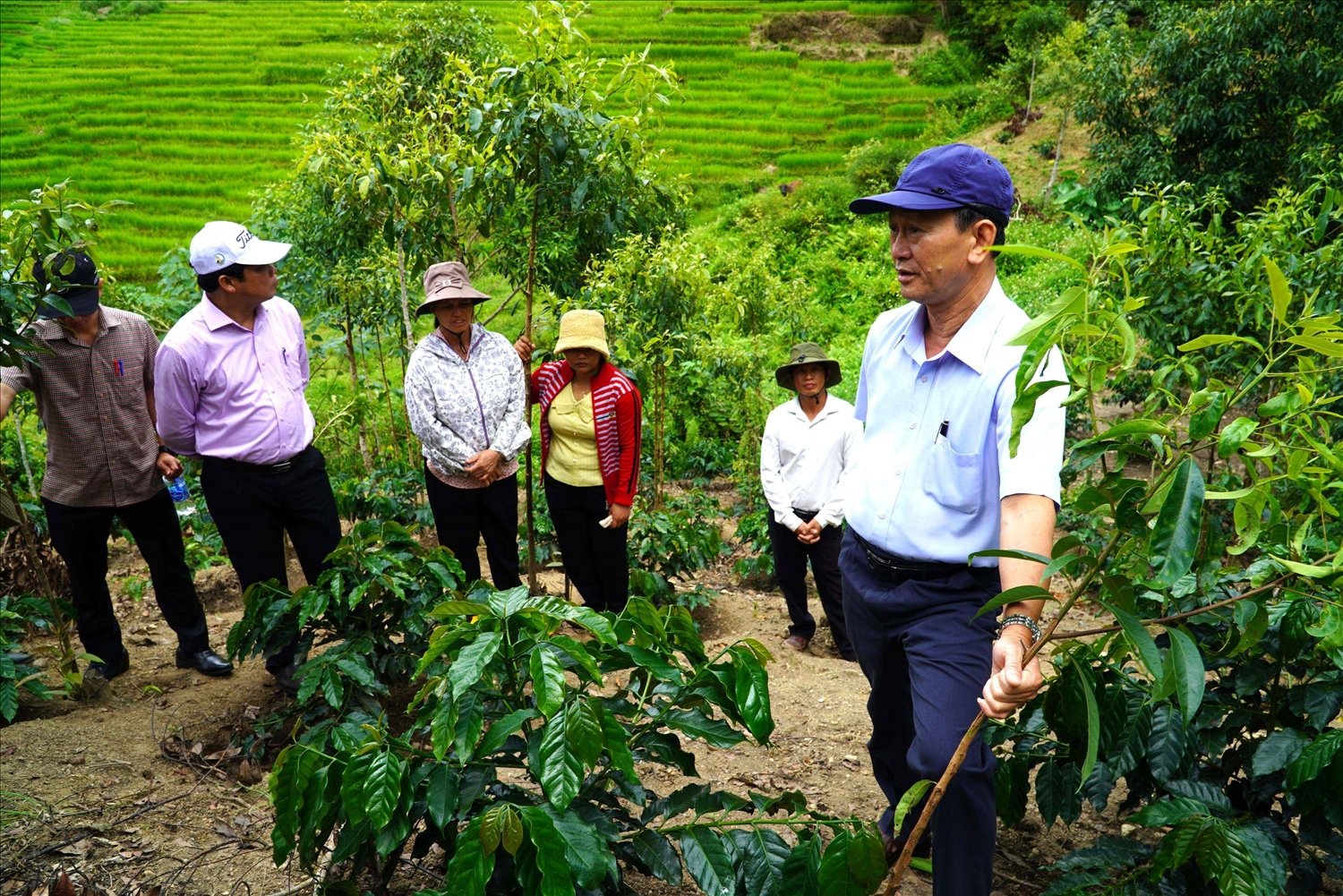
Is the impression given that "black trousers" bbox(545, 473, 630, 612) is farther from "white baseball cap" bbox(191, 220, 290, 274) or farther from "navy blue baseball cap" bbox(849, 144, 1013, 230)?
"navy blue baseball cap" bbox(849, 144, 1013, 230)

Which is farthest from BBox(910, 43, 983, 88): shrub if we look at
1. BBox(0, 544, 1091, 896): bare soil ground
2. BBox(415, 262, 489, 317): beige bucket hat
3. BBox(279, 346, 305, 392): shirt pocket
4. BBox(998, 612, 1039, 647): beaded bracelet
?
BBox(998, 612, 1039, 647): beaded bracelet

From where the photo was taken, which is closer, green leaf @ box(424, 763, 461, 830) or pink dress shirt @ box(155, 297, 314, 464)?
green leaf @ box(424, 763, 461, 830)

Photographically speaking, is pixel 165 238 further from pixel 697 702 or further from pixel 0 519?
pixel 697 702

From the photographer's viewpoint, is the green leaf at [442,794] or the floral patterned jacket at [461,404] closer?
the green leaf at [442,794]

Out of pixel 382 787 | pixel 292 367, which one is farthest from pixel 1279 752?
pixel 292 367

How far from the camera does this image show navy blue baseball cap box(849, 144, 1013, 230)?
76.7 inches

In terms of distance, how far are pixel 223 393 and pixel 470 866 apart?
2.41 m

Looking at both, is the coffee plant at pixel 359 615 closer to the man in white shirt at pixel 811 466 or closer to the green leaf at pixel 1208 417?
the man in white shirt at pixel 811 466

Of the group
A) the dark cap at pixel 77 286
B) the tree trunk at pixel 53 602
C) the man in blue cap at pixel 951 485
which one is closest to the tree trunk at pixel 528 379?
the dark cap at pixel 77 286

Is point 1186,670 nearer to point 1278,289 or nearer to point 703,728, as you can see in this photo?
point 1278,289

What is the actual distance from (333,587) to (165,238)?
670 inches

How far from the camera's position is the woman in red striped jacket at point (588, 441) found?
3.89 m

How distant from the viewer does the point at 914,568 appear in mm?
2096

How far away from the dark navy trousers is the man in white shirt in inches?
74.5
